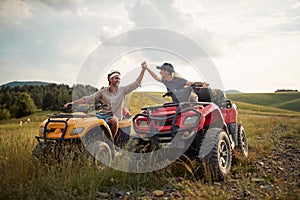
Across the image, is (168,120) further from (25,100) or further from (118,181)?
(25,100)

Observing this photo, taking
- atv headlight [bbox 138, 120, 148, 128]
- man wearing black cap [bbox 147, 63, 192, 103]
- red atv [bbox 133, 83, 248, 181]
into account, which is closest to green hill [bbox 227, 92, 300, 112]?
man wearing black cap [bbox 147, 63, 192, 103]

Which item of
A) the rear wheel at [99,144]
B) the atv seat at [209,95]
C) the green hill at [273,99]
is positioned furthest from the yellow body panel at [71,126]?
the green hill at [273,99]

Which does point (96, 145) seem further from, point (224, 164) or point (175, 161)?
point (224, 164)

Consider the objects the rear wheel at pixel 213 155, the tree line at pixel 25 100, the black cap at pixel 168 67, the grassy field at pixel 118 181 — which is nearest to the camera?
the grassy field at pixel 118 181

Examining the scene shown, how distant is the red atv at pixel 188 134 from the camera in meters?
4.84

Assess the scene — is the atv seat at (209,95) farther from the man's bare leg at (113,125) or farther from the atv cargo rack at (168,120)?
the man's bare leg at (113,125)

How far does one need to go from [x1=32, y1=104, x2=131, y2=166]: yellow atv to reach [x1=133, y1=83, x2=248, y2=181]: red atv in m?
0.62

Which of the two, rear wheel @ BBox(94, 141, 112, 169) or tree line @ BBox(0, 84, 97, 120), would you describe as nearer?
rear wheel @ BBox(94, 141, 112, 169)

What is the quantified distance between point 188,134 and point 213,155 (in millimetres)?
530

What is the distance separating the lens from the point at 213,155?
4.80m

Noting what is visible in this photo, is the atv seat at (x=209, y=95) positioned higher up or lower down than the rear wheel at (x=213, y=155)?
higher up

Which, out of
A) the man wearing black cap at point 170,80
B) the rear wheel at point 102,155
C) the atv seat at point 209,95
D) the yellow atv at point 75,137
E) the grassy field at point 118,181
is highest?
the man wearing black cap at point 170,80

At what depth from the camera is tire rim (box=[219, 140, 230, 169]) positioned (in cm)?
516

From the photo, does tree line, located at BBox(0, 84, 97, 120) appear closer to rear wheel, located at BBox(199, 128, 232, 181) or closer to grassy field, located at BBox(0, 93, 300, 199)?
grassy field, located at BBox(0, 93, 300, 199)
